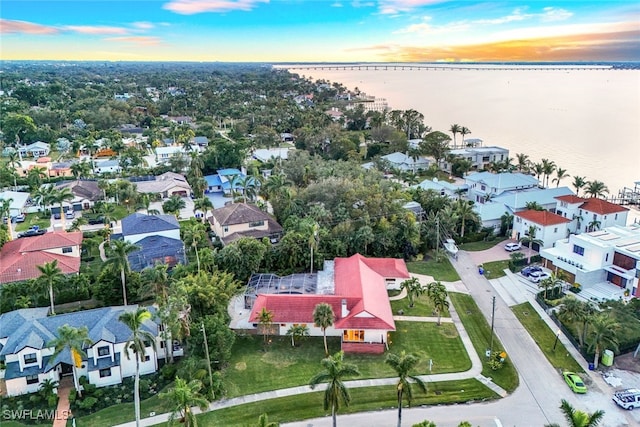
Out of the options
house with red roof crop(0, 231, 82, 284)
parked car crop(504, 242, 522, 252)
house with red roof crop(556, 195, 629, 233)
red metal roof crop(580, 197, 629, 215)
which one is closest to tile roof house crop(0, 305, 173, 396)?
house with red roof crop(0, 231, 82, 284)

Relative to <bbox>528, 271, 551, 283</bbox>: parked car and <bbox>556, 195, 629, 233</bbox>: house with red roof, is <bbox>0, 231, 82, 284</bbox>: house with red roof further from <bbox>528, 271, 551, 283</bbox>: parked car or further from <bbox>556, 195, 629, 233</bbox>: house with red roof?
<bbox>556, 195, 629, 233</bbox>: house with red roof

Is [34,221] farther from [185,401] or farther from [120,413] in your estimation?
[185,401]

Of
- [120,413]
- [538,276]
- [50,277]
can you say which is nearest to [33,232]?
[50,277]

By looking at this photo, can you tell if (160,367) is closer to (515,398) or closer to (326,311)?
(326,311)

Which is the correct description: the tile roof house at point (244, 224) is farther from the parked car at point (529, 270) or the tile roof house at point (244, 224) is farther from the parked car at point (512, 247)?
the parked car at point (529, 270)

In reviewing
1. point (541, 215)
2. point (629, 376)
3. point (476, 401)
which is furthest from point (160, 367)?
point (541, 215)
